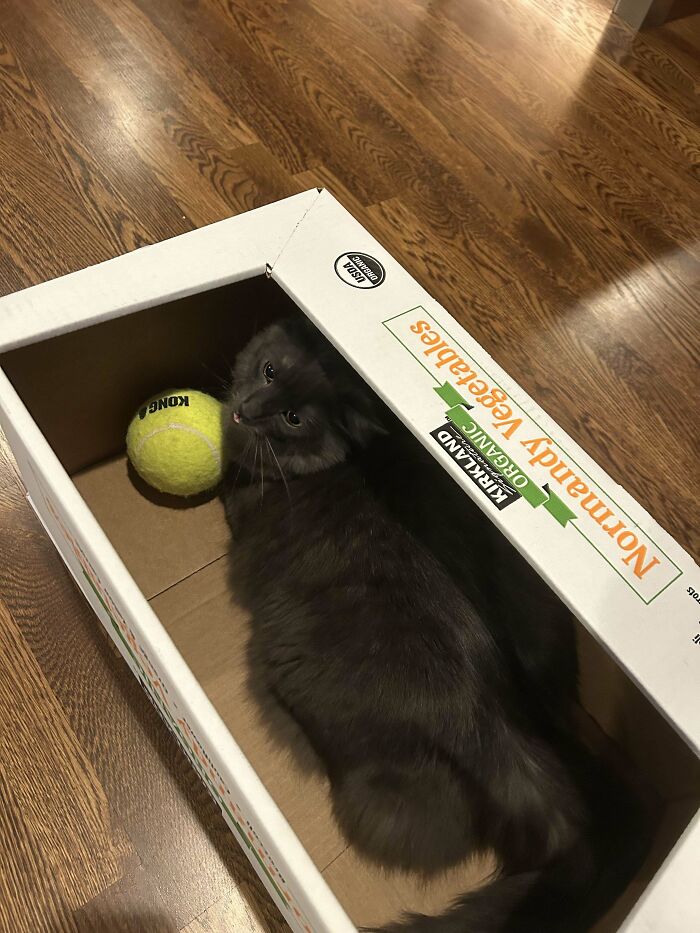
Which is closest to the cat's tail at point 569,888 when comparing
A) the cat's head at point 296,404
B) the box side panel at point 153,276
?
the cat's head at point 296,404

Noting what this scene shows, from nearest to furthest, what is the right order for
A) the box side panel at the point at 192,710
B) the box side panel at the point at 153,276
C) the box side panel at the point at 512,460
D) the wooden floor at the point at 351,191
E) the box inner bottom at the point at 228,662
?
the box side panel at the point at 192,710 → the box side panel at the point at 512,460 → the box side panel at the point at 153,276 → the box inner bottom at the point at 228,662 → the wooden floor at the point at 351,191

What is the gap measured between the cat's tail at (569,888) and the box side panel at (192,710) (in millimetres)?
184

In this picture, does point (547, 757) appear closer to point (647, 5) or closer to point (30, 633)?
point (30, 633)

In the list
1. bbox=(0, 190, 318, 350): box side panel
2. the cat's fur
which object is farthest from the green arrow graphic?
bbox=(0, 190, 318, 350): box side panel

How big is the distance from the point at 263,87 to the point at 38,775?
1.57 metres

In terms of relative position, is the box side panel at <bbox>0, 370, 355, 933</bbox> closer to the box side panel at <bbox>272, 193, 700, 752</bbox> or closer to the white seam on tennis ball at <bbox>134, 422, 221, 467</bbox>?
the white seam on tennis ball at <bbox>134, 422, 221, 467</bbox>

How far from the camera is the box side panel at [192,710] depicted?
2.14 ft

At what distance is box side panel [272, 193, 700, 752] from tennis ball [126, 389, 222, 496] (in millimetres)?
249

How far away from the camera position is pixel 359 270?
0.94 m

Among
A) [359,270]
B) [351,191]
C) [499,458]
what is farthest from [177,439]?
[351,191]

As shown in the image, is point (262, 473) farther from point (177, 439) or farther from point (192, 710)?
point (192, 710)

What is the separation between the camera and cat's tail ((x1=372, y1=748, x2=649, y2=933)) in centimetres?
80

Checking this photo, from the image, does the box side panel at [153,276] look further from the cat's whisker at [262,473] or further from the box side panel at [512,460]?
the cat's whisker at [262,473]

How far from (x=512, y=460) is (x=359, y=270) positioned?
0.30m
